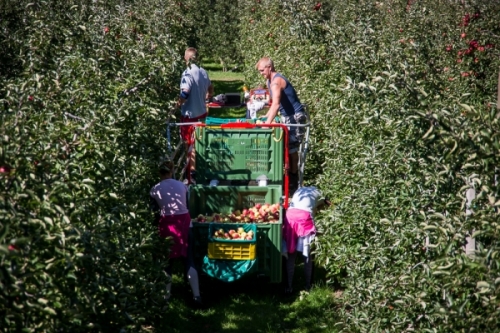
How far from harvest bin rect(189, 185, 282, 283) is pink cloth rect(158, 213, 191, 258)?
0.87 feet

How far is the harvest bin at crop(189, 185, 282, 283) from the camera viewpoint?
707 centimetres

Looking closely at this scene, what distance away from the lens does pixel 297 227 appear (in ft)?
24.0

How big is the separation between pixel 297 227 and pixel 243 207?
820 mm

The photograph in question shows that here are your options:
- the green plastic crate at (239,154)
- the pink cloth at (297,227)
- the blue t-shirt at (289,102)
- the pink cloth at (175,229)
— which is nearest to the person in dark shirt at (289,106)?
the blue t-shirt at (289,102)

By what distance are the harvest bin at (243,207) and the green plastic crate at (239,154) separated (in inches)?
8.9

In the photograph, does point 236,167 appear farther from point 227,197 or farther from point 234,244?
point 234,244

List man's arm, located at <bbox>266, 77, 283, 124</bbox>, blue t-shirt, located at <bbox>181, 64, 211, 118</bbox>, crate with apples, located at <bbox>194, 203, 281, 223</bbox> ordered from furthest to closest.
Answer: blue t-shirt, located at <bbox>181, 64, 211, 118</bbox> → man's arm, located at <bbox>266, 77, 283, 124</bbox> → crate with apples, located at <bbox>194, 203, 281, 223</bbox>

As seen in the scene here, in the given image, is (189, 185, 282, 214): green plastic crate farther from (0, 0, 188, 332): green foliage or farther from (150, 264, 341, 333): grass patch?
(0, 0, 188, 332): green foliage

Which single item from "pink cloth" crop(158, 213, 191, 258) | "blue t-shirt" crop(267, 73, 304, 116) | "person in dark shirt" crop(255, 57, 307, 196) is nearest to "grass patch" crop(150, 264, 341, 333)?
"pink cloth" crop(158, 213, 191, 258)

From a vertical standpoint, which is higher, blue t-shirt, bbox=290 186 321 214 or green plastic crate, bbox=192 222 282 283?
blue t-shirt, bbox=290 186 321 214

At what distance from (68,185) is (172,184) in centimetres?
296

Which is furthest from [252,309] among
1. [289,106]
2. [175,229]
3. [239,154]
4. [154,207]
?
[289,106]

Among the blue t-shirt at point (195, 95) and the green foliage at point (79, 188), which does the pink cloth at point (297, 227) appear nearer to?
the green foliage at point (79, 188)

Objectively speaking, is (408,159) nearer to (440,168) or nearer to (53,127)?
(440,168)
